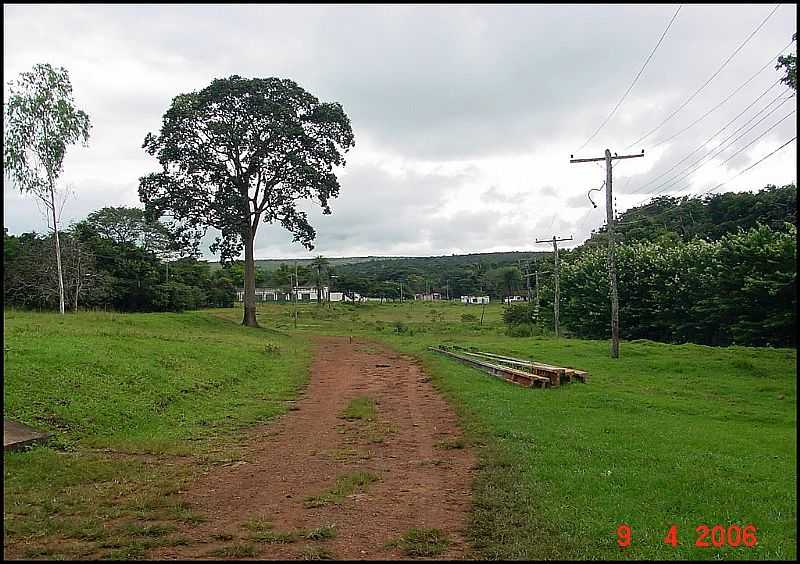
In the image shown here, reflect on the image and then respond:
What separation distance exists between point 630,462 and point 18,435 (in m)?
7.70

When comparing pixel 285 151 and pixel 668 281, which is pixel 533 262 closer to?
pixel 668 281

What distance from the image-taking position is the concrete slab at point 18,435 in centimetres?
822

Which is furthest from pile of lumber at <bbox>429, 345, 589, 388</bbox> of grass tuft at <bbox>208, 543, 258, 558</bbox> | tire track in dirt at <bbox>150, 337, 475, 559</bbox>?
grass tuft at <bbox>208, 543, 258, 558</bbox>

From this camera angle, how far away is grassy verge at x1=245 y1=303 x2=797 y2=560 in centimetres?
548

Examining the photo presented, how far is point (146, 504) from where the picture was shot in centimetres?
646

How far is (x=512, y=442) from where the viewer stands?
9375 mm

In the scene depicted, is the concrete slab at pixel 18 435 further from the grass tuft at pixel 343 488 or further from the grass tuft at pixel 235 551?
the grass tuft at pixel 235 551

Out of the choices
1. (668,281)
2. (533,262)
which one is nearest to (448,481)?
(668,281)

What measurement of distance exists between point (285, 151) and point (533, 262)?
34546 millimetres

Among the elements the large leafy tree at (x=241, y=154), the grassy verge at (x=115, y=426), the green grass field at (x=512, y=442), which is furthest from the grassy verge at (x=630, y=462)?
the large leafy tree at (x=241, y=154)

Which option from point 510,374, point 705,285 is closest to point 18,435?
point 510,374

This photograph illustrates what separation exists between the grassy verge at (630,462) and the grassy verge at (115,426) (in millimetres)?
3074

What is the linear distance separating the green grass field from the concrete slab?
26cm

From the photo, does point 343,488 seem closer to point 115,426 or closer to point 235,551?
point 235,551
